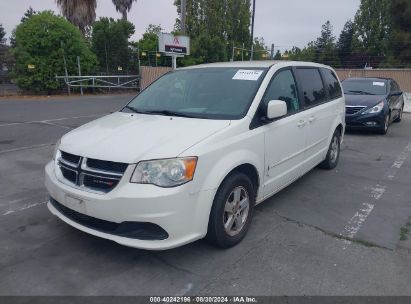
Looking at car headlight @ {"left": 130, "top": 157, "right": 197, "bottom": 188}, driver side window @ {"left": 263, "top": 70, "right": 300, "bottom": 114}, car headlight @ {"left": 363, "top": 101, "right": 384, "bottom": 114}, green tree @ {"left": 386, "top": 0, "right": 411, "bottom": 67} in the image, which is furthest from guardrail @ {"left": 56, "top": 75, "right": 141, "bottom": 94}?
green tree @ {"left": 386, "top": 0, "right": 411, "bottom": 67}

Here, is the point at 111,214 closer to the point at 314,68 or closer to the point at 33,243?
the point at 33,243

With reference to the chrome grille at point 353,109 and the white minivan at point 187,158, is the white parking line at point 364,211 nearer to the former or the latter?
the white minivan at point 187,158

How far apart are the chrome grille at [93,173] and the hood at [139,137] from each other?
0.17ft

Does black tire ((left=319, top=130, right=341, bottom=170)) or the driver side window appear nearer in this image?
the driver side window

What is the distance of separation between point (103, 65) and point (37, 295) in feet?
79.0

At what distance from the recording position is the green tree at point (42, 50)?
784 inches

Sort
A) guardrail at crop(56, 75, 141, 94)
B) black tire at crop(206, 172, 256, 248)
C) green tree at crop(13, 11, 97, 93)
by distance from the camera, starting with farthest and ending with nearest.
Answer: guardrail at crop(56, 75, 141, 94), green tree at crop(13, 11, 97, 93), black tire at crop(206, 172, 256, 248)

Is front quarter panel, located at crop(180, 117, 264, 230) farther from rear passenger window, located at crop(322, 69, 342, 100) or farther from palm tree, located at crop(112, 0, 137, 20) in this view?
palm tree, located at crop(112, 0, 137, 20)

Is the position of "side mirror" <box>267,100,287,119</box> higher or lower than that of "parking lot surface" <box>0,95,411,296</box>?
higher

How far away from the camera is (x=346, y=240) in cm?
384

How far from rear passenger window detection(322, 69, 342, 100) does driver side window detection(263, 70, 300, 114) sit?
1.43 m

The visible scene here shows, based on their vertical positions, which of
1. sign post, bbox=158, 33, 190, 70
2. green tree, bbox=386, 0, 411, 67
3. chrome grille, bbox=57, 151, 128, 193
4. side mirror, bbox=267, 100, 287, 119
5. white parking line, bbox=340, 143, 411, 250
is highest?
green tree, bbox=386, 0, 411, 67

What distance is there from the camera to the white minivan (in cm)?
304

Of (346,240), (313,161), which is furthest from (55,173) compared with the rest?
(313,161)
